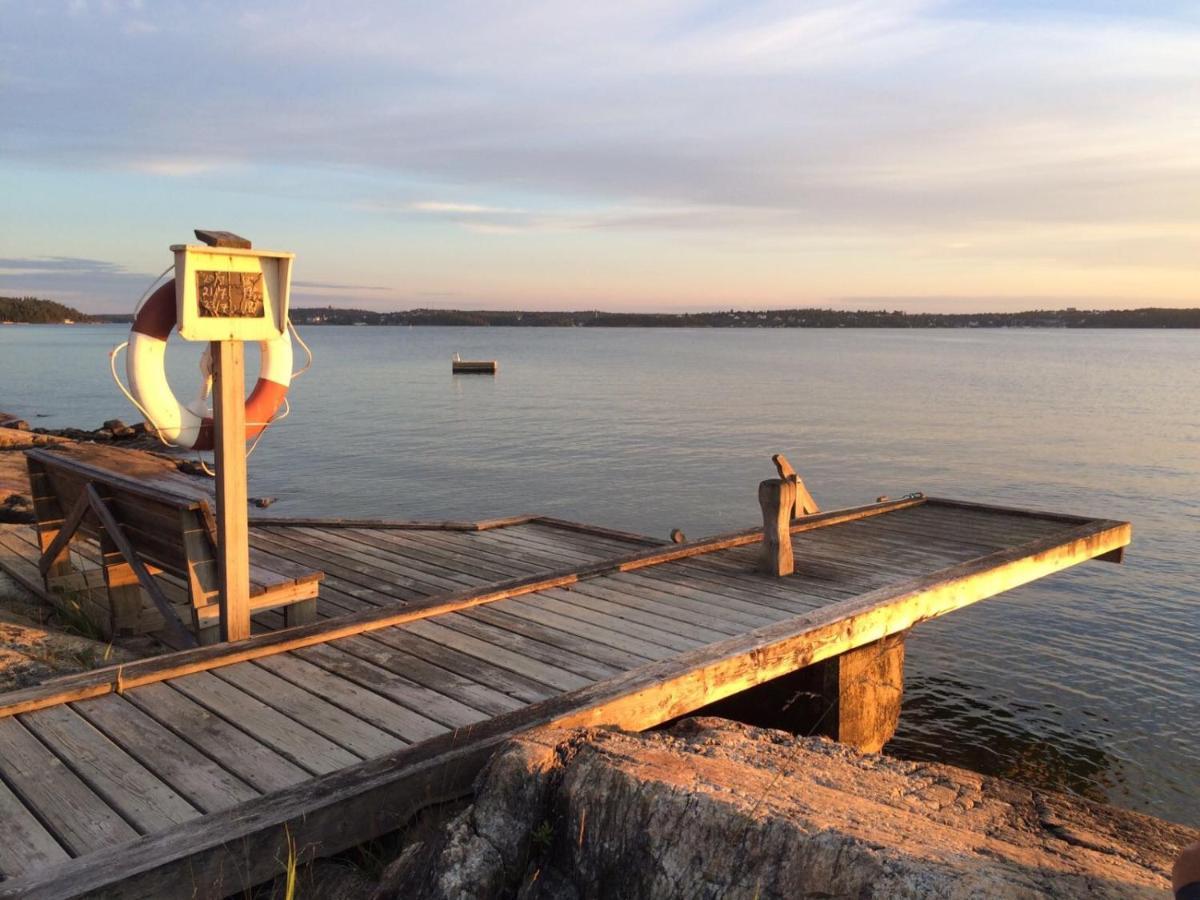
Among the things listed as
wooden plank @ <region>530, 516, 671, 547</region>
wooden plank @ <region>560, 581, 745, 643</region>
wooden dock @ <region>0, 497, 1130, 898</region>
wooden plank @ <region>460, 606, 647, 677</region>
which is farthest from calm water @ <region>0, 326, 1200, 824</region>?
wooden plank @ <region>460, 606, 647, 677</region>

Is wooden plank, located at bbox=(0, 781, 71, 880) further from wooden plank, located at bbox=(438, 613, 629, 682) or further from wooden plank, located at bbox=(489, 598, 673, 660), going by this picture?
wooden plank, located at bbox=(489, 598, 673, 660)

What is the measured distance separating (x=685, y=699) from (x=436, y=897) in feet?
7.80

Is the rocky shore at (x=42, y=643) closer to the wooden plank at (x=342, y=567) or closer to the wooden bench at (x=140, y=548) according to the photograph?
the wooden bench at (x=140, y=548)

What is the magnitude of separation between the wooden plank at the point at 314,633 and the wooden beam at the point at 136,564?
0.66 meters

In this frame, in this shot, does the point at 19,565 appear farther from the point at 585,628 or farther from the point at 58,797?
the point at 585,628

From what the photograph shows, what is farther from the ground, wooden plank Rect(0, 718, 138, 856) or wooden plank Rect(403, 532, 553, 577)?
wooden plank Rect(0, 718, 138, 856)

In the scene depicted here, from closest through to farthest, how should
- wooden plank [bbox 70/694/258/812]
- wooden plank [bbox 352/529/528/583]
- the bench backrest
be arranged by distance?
1. wooden plank [bbox 70/694/258/812]
2. the bench backrest
3. wooden plank [bbox 352/529/528/583]

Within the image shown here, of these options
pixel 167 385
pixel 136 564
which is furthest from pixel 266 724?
pixel 167 385

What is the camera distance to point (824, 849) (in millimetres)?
2125

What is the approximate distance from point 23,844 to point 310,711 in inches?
51.9

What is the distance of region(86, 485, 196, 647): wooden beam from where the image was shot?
17.6 ft

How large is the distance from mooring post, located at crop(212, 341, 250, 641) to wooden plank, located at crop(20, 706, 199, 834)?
1000 millimetres

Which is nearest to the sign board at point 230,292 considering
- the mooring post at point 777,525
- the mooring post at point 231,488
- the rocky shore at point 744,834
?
the mooring post at point 231,488

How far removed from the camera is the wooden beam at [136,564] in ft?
17.6
